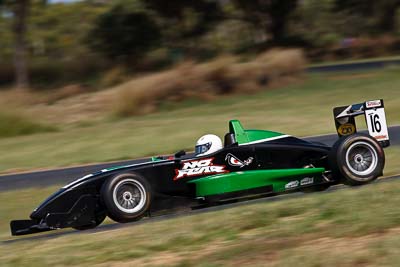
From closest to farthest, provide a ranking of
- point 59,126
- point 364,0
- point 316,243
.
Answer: point 316,243 → point 59,126 → point 364,0

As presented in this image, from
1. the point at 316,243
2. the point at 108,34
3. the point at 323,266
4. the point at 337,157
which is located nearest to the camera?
the point at 323,266

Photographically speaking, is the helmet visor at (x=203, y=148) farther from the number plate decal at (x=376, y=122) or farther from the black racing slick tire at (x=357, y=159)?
the number plate decal at (x=376, y=122)

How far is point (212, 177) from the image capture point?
32.3 ft

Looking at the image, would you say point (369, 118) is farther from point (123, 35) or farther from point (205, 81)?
point (123, 35)

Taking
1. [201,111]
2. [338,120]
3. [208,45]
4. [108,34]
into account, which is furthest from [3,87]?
[338,120]

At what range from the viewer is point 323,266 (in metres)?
5.73

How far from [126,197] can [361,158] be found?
305 cm

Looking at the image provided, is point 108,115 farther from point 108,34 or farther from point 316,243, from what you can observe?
point 316,243

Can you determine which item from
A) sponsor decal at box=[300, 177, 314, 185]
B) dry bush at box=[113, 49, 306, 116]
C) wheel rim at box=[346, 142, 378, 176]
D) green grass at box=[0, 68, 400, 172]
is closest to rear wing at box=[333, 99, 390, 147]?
wheel rim at box=[346, 142, 378, 176]

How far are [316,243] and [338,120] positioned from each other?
15.8 ft

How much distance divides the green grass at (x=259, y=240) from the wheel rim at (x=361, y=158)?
1.87m

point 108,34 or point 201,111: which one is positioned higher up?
point 108,34

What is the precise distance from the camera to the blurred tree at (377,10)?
4691 cm

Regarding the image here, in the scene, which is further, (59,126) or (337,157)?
(59,126)
